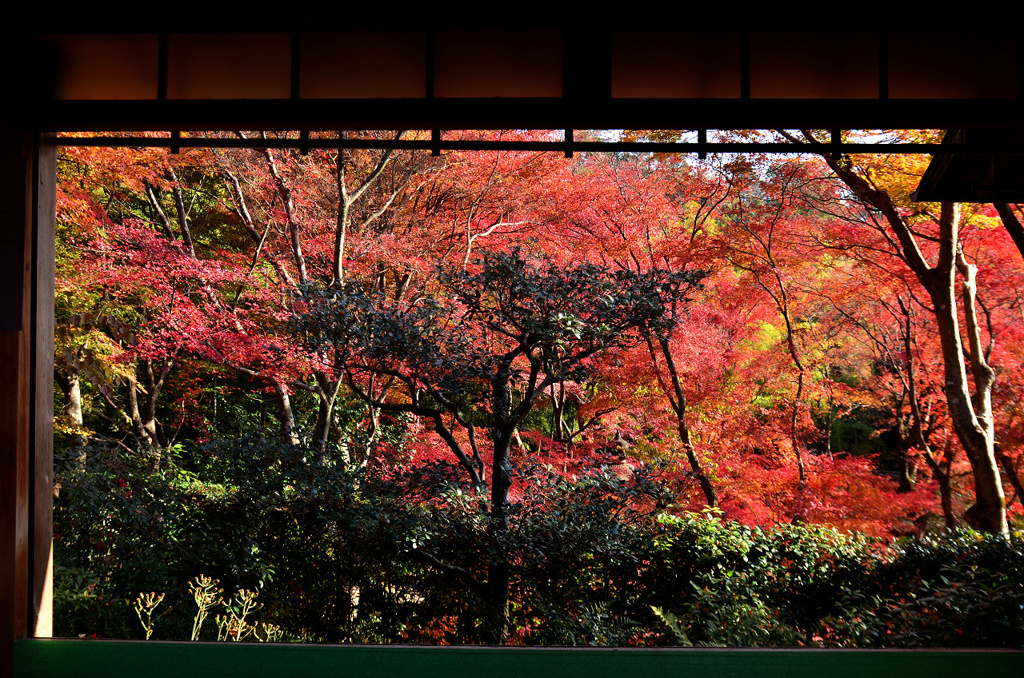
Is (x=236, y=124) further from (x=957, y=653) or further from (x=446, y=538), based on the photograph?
(x=957, y=653)

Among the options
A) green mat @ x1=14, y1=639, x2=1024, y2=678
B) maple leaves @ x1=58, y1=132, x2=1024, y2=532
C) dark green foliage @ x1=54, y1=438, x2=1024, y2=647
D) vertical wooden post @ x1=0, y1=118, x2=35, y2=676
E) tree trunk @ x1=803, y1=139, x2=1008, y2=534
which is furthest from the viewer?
maple leaves @ x1=58, y1=132, x2=1024, y2=532

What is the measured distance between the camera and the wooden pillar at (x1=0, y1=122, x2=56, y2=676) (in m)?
2.21

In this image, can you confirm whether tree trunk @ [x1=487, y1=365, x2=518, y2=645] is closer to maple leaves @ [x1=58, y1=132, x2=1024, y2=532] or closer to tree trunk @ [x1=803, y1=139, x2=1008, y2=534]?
maple leaves @ [x1=58, y1=132, x2=1024, y2=532]

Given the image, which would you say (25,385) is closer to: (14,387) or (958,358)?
(14,387)

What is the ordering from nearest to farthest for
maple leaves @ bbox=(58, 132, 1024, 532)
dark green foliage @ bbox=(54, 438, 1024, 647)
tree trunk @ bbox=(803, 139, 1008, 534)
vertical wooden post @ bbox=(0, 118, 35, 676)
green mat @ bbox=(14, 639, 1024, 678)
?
vertical wooden post @ bbox=(0, 118, 35, 676), green mat @ bbox=(14, 639, 1024, 678), dark green foliage @ bbox=(54, 438, 1024, 647), tree trunk @ bbox=(803, 139, 1008, 534), maple leaves @ bbox=(58, 132, 1024, 532)

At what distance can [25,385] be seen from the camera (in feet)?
7.89

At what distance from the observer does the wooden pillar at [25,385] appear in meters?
2.21

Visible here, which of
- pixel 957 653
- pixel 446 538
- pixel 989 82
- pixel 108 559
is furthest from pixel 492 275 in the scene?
pixel 108 559

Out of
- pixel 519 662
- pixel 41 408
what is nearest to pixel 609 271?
pixel 519 662

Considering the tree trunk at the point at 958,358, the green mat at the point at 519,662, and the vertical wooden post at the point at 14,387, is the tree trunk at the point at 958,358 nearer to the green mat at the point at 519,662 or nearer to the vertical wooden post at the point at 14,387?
the green mat at the point at 519,662

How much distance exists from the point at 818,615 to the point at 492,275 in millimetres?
3223

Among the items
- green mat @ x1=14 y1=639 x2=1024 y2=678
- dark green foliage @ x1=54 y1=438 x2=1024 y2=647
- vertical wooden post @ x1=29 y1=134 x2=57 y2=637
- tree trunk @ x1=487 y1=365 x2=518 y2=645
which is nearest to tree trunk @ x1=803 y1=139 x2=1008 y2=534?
dark green foliage @ x1=54 y1=438 x2=1024 y2=647

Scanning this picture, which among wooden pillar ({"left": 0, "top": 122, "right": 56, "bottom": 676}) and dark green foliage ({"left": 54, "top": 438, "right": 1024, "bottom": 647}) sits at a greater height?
wooden pillar ({"left": 0, "top": 122, "right": 56, "bottom": 676})

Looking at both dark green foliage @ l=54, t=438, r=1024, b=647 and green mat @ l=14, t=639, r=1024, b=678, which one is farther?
dark green foliage @ l=54, t=438, r=1024, b=647
